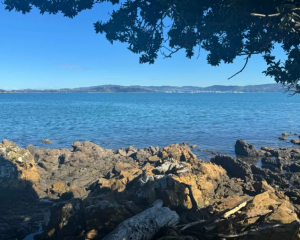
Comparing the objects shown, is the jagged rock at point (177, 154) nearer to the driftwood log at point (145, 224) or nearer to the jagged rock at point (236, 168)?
the jagged rock at point (236, 168)

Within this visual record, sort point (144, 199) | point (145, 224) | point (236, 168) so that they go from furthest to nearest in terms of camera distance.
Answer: point (236, 168)
point (144, 199)
point (145, 224)

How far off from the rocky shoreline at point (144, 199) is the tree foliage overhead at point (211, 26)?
152 inches

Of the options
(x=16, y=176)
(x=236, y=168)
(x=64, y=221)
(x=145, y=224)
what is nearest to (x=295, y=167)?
(x=236, y=168)

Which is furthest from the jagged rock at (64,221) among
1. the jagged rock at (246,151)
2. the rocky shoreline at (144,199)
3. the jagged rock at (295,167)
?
the jagged rock at (246,151)

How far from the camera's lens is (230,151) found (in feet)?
80.2

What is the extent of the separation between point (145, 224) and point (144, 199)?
2.30m

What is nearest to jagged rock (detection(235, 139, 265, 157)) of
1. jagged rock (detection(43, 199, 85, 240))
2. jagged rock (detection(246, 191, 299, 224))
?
jagged rock (detection(246, 191, 299, 224))

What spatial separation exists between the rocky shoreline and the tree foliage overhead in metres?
3.85

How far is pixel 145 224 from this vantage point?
6551mm

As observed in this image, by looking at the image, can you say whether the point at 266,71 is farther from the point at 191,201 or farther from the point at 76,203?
the point at 76,203

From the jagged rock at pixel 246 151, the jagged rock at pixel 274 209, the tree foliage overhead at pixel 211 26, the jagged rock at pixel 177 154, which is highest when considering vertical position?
the tree foliage overhead at pixel 211 26

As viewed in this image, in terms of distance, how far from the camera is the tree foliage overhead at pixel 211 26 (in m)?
6.59

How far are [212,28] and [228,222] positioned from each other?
17.0 feet

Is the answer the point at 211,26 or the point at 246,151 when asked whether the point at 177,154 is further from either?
the point at 211,26
